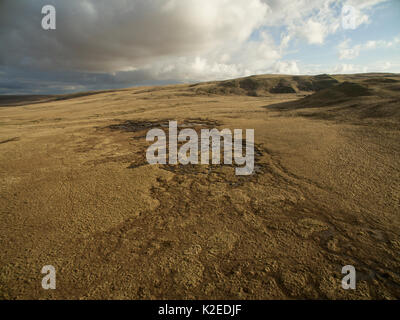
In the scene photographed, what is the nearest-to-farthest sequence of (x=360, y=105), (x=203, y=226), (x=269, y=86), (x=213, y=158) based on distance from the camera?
1. (x=203, y=226)
2. (x=213, y=158)
3. (x=360, y=105)
4. (x=269, y=86)

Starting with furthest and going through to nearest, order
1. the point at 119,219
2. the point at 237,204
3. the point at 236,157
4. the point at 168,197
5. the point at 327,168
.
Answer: the point at 236,157 → the point at 327,168 → the point at 168,197 → the point at 237,204 → the point at 119,219

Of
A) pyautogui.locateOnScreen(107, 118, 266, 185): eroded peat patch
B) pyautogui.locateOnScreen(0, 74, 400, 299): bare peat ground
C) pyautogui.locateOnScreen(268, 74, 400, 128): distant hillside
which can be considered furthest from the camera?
pyautogui.locateOnScreen(268, 74, 400, 128): distant hillside

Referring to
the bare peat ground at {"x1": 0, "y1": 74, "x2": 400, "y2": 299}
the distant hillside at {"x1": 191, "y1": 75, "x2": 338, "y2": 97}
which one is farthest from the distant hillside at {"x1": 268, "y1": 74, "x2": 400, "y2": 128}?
the distant hillside at {"x1": 191, "y1": 75, "x2": 338, "y2": 97}

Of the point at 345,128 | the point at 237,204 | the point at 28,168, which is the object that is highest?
the point at 345,128

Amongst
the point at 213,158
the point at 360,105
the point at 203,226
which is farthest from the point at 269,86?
the point at 203,226

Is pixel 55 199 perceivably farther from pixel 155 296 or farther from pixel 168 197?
pixel 155 296

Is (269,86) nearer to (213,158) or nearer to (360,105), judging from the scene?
(360,105)

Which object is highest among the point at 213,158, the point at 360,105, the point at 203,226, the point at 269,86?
the point at 269,86

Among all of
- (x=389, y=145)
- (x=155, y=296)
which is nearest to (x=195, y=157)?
(x=155, y=296)

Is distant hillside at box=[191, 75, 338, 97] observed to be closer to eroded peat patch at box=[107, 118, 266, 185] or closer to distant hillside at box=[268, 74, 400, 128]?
distant hillside at box=[268, 74, 400, 128]

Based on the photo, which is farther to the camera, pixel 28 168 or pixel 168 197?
pixel 28 168

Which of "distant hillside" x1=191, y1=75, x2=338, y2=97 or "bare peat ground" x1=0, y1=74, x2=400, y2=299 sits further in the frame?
"distant hillside" x1=191, y1=75, x2=338, y2=97

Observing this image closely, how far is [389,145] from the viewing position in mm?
7469

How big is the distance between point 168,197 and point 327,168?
4932 mm
